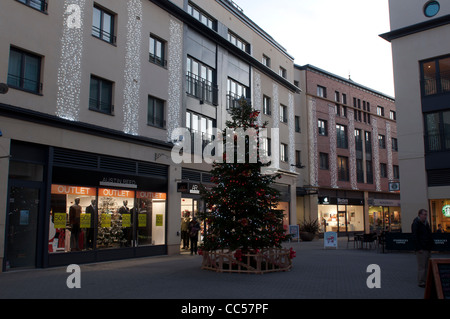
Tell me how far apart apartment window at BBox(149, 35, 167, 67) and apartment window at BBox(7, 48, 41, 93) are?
243 inches

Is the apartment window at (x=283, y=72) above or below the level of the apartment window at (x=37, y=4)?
above

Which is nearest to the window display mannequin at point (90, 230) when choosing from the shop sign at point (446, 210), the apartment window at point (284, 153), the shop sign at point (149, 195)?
the shop sign at point (149, 195)

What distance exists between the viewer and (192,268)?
47.4ft

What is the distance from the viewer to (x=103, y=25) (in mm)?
17391

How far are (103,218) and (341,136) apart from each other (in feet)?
92.9

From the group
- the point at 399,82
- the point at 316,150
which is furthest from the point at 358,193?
the point at 399,82

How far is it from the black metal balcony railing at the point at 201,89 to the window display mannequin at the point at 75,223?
29.5 feet

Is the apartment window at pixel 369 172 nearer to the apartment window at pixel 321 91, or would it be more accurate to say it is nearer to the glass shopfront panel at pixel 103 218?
the apartment window at pixel 321 91

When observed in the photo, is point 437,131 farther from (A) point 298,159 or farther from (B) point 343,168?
(B) point 343,168

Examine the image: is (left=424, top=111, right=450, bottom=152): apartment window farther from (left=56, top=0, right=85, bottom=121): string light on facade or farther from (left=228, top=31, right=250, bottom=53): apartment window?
(left=56, top=0, right=85, bottom=121): string light on facade

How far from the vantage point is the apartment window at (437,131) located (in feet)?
69.3

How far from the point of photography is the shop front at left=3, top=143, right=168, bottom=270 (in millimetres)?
13766

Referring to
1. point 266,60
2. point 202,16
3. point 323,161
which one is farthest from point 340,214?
point 202,16

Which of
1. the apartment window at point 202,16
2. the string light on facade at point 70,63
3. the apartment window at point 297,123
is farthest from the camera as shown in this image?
the apartment window at point 297,123
